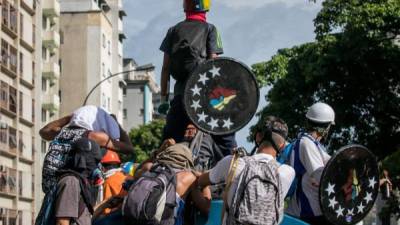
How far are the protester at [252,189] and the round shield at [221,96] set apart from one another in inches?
66.6

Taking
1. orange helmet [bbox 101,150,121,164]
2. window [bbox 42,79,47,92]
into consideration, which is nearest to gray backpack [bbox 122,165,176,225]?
orange helmet [bbox 101,150,121,164]

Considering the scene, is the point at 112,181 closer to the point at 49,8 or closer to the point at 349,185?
the point at 349,185

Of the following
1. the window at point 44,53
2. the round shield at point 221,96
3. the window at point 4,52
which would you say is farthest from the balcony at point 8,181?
the round shield at point 221,96

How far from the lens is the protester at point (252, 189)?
8172 mm

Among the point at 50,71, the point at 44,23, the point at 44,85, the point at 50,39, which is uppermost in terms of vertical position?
the point at 44,23

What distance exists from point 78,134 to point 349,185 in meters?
2.38

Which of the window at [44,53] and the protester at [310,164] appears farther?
the window at [44,53]

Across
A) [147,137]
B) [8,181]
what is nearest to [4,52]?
[8,181]

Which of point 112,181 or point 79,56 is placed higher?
point 79,56

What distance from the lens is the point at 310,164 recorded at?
9.27m

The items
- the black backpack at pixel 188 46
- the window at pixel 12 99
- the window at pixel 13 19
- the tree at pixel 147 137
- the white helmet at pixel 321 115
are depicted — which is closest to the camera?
the white helmet at pixel 321 115

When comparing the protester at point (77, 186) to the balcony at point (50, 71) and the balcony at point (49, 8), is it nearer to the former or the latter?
the balcony at point (50, 71)

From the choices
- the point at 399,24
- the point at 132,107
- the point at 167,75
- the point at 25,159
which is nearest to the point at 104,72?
the point at 25,159

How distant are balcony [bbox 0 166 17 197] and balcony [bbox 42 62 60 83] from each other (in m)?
12.8
